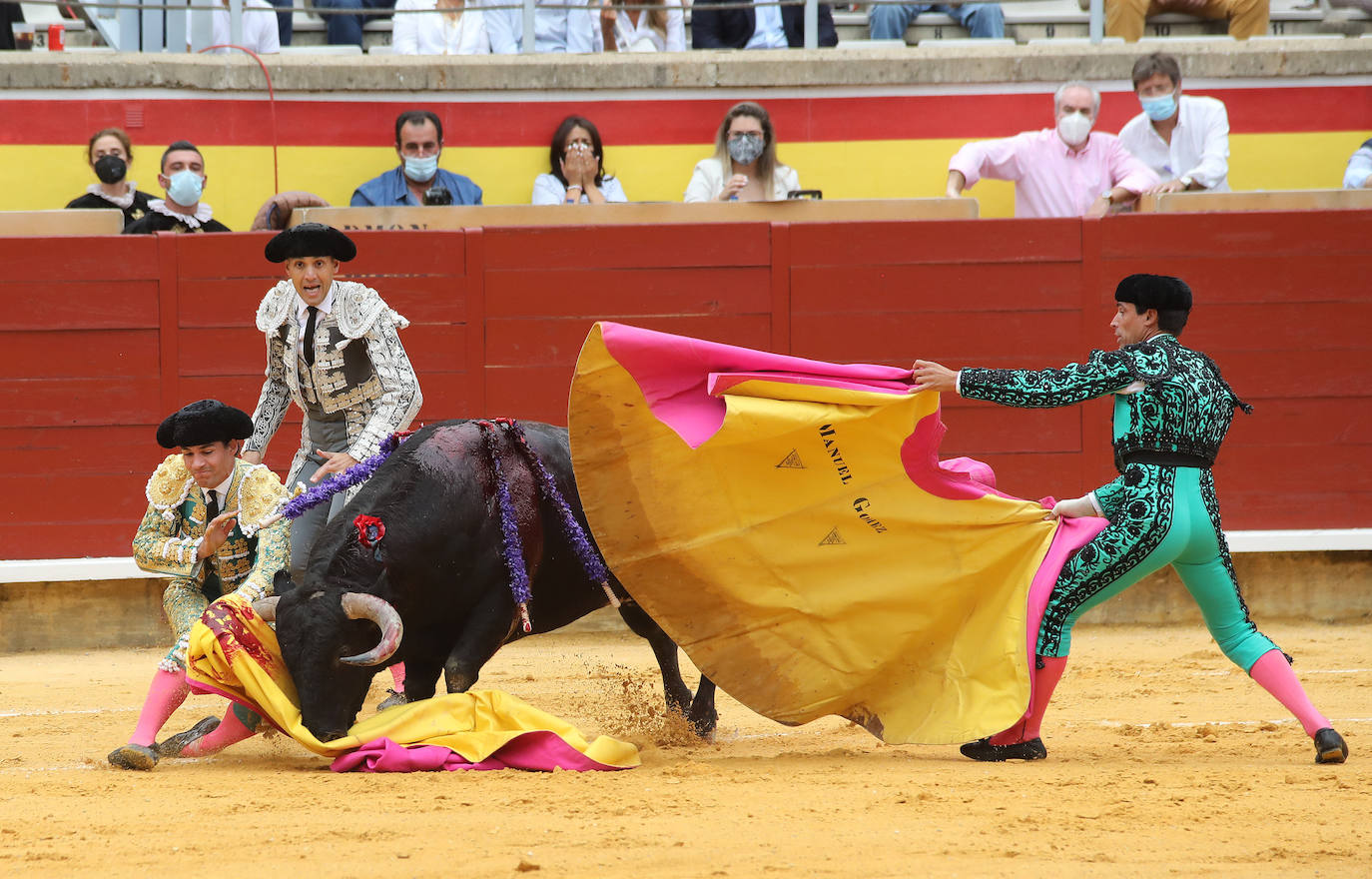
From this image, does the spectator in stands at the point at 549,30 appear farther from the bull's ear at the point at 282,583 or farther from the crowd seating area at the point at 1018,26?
the bull's ear at the point at 282,583

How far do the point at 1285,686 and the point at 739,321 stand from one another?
3.46 metres

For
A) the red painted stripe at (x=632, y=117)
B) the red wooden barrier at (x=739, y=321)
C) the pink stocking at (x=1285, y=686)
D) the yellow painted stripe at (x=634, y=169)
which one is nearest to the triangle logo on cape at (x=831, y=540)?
the pink stocking at (x=1285, y=686)

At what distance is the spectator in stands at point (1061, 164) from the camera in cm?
722

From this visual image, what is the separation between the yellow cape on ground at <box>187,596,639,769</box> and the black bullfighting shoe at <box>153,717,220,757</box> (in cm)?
29

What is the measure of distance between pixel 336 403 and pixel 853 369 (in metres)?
1.55

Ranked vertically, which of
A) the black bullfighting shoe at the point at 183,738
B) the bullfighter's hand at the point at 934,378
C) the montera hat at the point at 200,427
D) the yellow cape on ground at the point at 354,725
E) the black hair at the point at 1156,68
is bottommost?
the black bullfighting shoe at the point at 183,738

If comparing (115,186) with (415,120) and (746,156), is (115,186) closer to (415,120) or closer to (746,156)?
(415,120)

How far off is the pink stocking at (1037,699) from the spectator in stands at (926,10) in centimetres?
555

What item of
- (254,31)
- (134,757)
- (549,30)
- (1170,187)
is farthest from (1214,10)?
(134,757)

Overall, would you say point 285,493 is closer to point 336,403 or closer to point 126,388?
point 336,403

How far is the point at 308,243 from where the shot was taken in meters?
4.51

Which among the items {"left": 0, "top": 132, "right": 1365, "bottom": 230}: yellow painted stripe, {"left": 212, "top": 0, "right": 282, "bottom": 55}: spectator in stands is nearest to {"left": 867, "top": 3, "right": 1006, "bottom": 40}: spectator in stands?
{"left": 0, "top": 132, "right": 1365, "bottom": 230}: yellow painted stripe

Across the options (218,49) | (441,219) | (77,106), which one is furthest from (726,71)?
(77,106)

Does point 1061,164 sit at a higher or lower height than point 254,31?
lower
